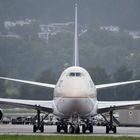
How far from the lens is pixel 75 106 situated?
45469mm

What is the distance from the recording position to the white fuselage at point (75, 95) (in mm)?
45375

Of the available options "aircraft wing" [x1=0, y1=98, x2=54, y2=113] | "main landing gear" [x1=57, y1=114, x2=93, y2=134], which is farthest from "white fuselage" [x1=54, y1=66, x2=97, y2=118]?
"aircraft wing" [x1=0, y1=98, x2=54, y2=113]

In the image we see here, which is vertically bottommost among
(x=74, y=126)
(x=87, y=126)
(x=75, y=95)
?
(x=74, y=126)

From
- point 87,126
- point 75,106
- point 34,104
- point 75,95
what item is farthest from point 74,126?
point 34,104

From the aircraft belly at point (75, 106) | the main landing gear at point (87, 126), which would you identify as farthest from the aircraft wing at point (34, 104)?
the main landing gear at point (87, 126)

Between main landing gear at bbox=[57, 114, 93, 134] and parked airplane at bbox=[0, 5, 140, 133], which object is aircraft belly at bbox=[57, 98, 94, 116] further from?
main landing gear at bbox=[57, 114, 93, 134]

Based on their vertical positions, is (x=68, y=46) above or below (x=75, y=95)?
above

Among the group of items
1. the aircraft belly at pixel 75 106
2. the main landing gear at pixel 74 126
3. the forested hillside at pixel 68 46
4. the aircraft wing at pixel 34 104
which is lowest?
the main landing gear at pixel 74 126

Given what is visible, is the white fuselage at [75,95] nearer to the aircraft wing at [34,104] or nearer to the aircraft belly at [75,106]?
the aircraft belly at [75,106]

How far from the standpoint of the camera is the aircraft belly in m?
45.4

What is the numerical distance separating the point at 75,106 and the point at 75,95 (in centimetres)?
64

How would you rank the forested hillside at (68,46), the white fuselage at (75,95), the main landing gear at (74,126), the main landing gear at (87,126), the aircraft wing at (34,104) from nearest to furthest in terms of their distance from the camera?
the white fuselage at (75,95), the main landing gear at (74,126), the main landing gear at (87,126), the aircraft wing at (34,104), the forested hillside at (68,46)

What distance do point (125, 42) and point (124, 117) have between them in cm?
5969

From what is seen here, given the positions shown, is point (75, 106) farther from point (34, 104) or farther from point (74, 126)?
point (34, 104)
